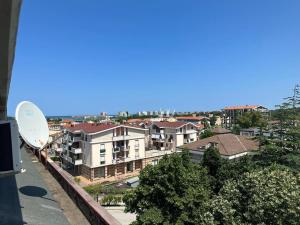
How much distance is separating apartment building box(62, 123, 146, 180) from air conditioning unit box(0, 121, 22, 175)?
1463 inches

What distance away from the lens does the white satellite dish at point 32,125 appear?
7.63 meters

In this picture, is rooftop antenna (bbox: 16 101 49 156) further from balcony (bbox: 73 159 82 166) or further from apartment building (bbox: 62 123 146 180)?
balcony (bbox: 73 159 82 166)

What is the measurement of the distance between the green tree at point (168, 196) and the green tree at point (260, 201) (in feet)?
9.73

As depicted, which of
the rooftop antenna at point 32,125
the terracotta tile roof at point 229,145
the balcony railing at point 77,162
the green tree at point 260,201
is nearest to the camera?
the green tree at point 260,201

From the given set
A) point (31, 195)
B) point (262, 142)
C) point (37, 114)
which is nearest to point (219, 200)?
point (31, 195)

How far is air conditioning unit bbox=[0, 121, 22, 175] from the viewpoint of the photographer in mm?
3646

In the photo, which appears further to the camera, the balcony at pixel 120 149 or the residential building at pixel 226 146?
the balcony at pixel 120 149

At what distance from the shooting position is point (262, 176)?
8.03 metres

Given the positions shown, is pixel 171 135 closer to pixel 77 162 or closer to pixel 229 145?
pixel 77 162

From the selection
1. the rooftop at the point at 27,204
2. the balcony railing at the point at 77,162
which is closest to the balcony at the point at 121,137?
the balcony railing at the point at 77,162

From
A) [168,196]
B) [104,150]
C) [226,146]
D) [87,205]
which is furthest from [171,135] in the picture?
[87,205]

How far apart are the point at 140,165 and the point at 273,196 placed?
134 ft

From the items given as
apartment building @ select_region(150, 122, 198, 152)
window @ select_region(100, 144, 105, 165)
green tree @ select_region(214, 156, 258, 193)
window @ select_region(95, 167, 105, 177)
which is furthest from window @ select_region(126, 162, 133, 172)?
green tree @ select_region(214, 156, 258, 193)

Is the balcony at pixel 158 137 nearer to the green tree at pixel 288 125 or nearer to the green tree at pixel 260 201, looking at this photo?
the green tree at pixel 288 125
